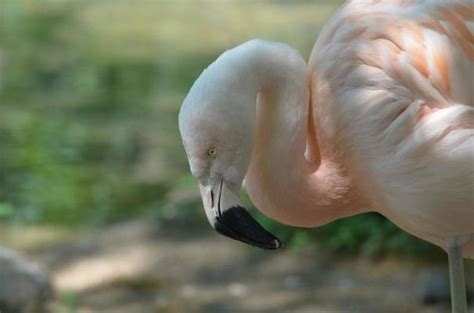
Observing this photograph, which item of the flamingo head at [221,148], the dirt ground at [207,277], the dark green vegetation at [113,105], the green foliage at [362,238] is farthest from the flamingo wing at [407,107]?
the dark green vegetation at [113,105]

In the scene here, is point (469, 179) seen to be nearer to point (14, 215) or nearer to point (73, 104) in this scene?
point (14, 215)

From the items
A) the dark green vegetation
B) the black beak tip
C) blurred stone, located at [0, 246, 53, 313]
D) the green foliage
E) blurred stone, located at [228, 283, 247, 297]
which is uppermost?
the dark green vegetation

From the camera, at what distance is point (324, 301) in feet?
15.2

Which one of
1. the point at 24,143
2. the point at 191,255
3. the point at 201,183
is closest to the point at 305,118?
the point at 201,183

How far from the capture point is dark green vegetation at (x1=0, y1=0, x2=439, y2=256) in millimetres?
5566

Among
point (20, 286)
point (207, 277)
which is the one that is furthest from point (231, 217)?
point (207, 277)

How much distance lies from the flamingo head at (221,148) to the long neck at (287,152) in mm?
145

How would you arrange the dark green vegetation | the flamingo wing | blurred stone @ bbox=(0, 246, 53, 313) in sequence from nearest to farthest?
the flamingo wing, blurred stone @ bbox=(0, 246, 53, 313), the dark green vegetation

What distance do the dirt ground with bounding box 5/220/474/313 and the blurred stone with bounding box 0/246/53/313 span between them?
4.0 inches

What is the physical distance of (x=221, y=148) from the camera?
2742 mm

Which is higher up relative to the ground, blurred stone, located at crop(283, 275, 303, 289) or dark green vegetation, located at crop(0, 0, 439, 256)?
→ dark green vegetation, located at crop(0, 0, 439, 256)

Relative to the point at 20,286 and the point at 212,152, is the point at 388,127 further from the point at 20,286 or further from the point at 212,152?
the point at 20,286

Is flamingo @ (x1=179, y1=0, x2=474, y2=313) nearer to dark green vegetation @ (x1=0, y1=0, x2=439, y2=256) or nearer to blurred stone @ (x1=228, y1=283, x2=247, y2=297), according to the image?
blurred stone @ (x1=228, y1=283, x2=247, y2=297)

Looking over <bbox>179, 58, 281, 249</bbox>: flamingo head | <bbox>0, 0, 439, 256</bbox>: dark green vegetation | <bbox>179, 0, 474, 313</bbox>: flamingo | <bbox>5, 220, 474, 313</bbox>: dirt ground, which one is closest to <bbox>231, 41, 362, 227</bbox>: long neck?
<bbox>179, 0, 474, 313</bbox>: flamingo
